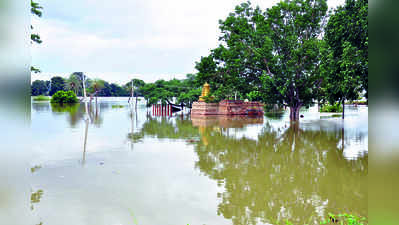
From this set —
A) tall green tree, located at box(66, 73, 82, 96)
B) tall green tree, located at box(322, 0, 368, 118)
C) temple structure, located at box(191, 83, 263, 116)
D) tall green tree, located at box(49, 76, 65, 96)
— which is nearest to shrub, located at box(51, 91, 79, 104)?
tall green tree, located at box(66, 73, 82, 96)

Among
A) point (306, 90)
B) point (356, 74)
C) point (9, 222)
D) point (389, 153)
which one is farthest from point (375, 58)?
point (306, 90)

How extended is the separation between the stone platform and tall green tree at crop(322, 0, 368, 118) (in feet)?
60.4

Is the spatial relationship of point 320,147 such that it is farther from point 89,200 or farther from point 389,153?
point 389,153

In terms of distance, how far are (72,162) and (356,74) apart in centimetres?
1274

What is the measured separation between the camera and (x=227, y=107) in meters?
34.2

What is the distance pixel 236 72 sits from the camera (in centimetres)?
2941

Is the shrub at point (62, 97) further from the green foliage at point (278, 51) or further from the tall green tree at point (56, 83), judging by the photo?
the green foliage at point (278, 51)

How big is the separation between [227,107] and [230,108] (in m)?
0.37

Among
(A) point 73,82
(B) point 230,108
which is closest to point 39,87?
(A) point 73,82

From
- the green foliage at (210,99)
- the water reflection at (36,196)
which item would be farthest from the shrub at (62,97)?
the water reflection at (36,196)

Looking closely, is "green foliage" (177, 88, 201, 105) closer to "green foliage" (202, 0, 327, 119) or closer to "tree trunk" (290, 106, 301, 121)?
"green foliage" (202, 0, 327, 119)

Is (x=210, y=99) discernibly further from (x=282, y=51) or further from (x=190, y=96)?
(x=190, y=96)

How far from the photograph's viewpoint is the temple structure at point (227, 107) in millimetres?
34406

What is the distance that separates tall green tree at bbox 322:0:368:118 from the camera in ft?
43.1
